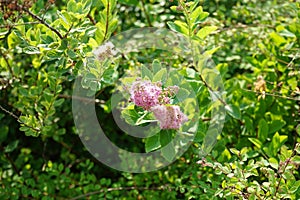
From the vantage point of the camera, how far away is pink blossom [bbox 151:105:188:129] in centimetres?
93

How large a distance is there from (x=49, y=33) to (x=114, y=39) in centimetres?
37

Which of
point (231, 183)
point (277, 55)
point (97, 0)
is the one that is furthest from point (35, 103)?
point (277, 55)

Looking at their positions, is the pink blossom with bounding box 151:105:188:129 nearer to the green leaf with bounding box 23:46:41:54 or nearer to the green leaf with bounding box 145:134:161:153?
the green leaf with bounding box 145:134:161:153

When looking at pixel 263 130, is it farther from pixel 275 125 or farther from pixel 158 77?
pixel 158 77

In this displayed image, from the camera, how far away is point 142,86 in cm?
96

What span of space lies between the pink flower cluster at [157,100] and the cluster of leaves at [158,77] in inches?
1.7

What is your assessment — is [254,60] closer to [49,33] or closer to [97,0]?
[97,0]

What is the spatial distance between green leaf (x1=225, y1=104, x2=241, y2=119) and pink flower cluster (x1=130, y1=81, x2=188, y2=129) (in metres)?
0.36

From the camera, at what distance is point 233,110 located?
1332 millimetres

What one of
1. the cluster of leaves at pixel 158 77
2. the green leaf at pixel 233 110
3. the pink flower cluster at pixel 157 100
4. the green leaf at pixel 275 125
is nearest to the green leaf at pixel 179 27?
the cluster of leaves at pixel 158 77

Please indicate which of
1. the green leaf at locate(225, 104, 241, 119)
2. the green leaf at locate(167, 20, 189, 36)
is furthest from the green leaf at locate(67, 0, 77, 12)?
the green leaf at locate(225, 104, 241, 119)

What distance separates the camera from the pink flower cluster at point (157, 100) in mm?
933

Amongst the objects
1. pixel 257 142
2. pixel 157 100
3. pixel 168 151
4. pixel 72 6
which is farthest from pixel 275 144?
pixel 72 6

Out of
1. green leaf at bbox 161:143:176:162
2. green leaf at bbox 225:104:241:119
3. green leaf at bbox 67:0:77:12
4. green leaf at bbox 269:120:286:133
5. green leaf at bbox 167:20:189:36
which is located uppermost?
green leaf at bbox 67:0:77:12
